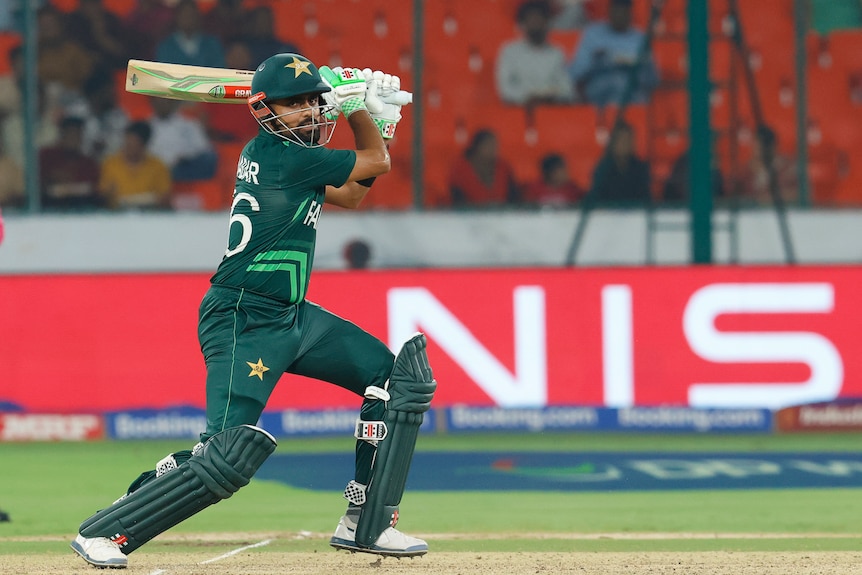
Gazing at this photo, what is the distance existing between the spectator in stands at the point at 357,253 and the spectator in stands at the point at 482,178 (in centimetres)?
104

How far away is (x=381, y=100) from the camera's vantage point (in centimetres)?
597

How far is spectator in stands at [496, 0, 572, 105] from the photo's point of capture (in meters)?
14.8

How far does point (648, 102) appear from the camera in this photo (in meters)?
14.5

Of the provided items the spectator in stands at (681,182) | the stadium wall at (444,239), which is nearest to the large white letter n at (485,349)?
the stadium wall at (444,239)

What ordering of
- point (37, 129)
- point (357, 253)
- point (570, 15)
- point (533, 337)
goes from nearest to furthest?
1. point (533, 337)
2. point (357, 253)
3. point (37, 129)
4. point (570, 15)

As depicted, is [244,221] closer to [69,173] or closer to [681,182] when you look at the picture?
[69,173]

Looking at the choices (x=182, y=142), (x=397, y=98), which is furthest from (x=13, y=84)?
(x=397, y=98)

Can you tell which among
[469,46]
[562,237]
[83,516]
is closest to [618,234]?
[562,237]

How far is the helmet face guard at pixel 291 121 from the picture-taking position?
562cm

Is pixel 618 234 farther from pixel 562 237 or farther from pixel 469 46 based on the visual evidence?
pixel 469 46

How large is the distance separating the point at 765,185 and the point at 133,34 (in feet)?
21.5

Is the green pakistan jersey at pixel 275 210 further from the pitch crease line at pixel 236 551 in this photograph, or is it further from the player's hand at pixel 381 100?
the pitch crease line at pixel 236 551

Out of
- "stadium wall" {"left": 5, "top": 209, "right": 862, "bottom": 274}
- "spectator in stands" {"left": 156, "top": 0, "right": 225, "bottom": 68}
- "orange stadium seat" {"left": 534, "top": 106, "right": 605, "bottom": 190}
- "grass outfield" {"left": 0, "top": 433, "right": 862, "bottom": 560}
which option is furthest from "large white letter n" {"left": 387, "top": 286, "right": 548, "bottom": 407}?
"spectator in stands" {"left": 156, "top": 0, "right": 225, "bottom": 68}

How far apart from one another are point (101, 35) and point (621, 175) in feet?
18.0
